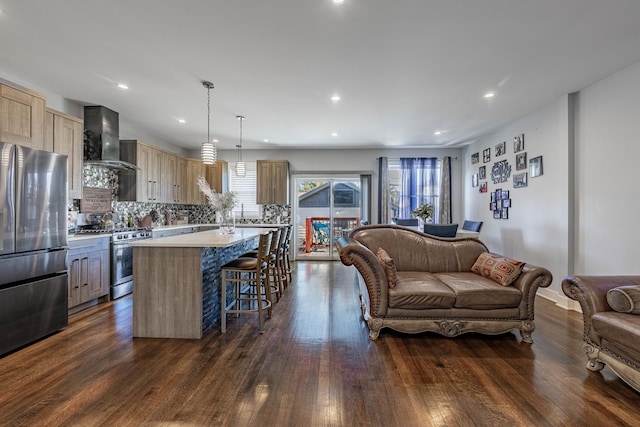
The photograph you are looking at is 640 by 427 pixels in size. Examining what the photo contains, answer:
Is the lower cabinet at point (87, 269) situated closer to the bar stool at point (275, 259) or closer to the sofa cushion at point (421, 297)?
the bar stool at point (275, 259)

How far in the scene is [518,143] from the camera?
496 cm

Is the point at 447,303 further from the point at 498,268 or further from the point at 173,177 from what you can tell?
the point at 173,177

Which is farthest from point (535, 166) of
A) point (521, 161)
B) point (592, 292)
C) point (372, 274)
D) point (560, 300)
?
point (372, 274)

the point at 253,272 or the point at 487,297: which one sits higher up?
the point at 253,272

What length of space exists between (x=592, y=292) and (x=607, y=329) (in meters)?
0.31

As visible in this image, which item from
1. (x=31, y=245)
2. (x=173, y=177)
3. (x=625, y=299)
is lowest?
(x=625, y=299)

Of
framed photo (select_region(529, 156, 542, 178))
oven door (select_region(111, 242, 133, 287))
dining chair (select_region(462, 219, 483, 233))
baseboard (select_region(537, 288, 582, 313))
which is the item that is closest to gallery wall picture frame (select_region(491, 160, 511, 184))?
framed photo (select_region(529, 156, 542, 178))

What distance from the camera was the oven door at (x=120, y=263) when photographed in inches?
165

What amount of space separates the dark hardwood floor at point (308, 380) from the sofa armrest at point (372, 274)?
330 millimetres

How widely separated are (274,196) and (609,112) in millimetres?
5680

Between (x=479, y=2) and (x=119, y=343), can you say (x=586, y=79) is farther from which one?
(x=119, y=343)

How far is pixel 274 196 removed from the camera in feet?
23.2

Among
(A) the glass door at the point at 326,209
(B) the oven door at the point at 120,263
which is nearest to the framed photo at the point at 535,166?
(A) the glass door at the point at 326,209

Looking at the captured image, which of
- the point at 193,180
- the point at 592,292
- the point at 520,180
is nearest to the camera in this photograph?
the point at 592,292
